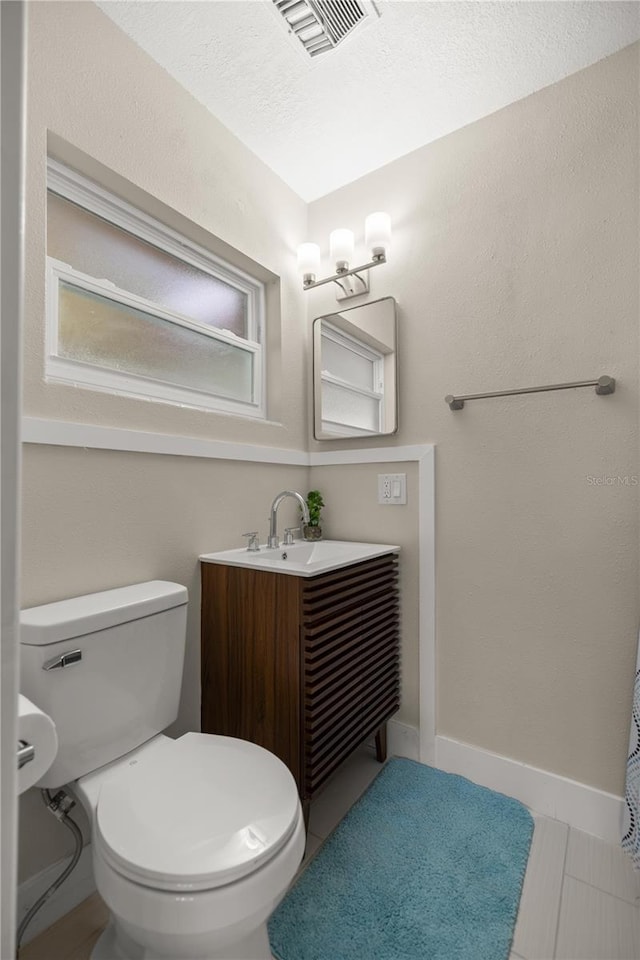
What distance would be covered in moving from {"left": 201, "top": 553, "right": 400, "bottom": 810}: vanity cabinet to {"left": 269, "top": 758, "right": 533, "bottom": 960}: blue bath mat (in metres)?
0.20

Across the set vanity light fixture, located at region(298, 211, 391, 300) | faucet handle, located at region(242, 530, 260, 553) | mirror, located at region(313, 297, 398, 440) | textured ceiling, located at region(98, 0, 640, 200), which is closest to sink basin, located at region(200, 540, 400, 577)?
faucet handle, located at region(242, 530, 260, 553)

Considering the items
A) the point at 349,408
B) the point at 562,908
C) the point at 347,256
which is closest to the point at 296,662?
the point at 562,908

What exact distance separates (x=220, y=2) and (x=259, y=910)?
7.29ft

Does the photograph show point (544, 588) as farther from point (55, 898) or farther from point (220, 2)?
point (220, 2)

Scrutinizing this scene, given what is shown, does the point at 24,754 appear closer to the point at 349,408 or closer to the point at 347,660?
the point at 347,660

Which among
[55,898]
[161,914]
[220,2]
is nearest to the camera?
[161,914]

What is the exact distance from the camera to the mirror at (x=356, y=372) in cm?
188

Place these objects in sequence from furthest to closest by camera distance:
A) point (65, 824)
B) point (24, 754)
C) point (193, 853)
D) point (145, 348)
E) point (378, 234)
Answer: point (378, 234) < point (145, 348) < point (65, 824) < point (193, 853) < point (24, 754)

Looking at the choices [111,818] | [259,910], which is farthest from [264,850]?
[111,818]

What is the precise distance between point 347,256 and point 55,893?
7.32 ft

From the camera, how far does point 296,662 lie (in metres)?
1.33

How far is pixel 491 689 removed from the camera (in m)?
1.64

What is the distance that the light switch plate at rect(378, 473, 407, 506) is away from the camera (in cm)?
184

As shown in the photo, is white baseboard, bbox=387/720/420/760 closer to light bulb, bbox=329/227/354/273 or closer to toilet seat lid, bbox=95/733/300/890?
toilet seat lid, bbox=95/733/300/890
